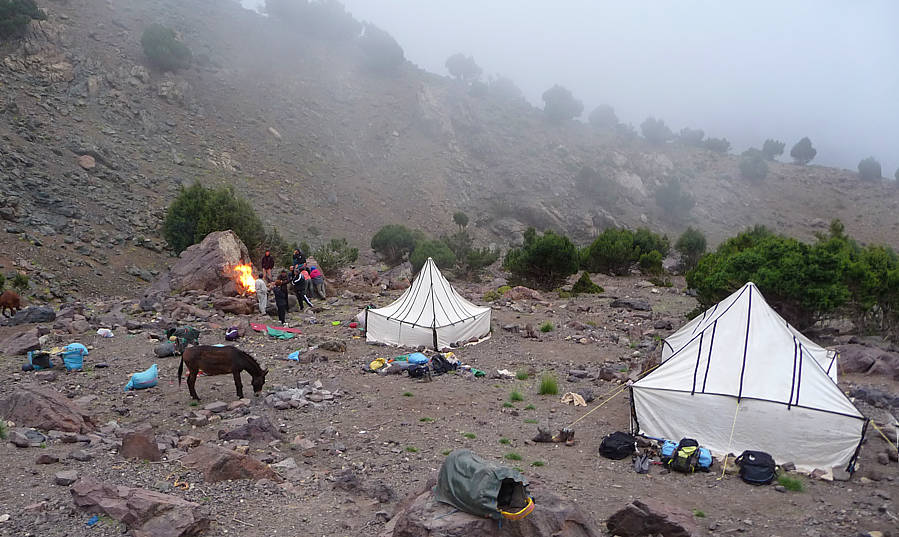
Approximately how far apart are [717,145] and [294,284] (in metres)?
71.1

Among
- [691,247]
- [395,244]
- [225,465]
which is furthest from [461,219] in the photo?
[225,465]

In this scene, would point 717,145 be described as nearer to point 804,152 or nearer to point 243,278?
point 804,152

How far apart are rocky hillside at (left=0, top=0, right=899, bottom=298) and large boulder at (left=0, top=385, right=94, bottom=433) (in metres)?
13.9

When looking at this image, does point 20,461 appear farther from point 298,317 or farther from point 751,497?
point 298,317

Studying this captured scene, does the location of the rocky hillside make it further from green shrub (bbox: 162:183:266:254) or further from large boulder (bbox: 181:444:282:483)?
large boulder (bbox: 181:444:282:483)

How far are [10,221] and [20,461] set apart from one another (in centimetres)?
2161

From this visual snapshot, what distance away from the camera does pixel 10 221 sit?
22.9 m

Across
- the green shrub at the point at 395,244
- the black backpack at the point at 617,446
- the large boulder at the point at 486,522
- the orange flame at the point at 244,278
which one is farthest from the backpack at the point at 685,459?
the green shrub at the point at 395,244

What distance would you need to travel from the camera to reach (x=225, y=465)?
20.0ft

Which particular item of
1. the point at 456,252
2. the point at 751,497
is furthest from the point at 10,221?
the point at 751,497

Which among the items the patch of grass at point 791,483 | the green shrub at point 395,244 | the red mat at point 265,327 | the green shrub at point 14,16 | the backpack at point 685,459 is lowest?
the green shrub at point 395,244

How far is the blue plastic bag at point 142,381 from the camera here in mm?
9656

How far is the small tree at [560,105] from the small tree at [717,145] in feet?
56.3

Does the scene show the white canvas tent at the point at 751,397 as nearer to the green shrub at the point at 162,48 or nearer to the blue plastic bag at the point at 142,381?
the blue plastic bag at the point at 142,381
